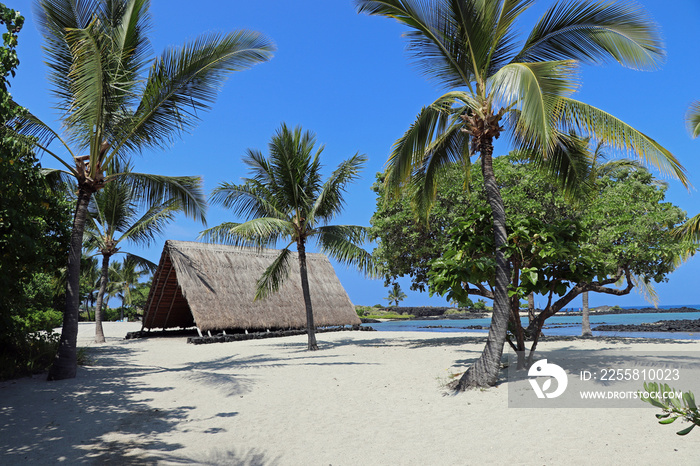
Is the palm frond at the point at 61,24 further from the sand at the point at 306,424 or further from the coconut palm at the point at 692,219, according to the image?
the coconut palm at the point at 692,219

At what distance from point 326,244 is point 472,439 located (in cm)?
897

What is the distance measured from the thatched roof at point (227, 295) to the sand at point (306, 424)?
24.6 ft

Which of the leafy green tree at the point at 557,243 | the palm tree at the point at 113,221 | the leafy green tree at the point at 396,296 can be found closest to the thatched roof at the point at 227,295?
the palm tree at the point at 113,221

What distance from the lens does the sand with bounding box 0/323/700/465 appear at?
4.11m

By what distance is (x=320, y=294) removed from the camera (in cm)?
1995

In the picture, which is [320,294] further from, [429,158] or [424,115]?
[424,115]

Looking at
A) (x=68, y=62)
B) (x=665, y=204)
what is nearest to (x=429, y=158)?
(x=68, y=62)

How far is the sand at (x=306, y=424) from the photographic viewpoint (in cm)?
411

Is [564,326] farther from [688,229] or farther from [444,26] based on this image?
[444,26]

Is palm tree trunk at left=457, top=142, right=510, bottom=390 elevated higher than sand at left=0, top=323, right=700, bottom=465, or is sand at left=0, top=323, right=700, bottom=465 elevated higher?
palm tree trunk at left=457, top=142, right=510, bottom=390

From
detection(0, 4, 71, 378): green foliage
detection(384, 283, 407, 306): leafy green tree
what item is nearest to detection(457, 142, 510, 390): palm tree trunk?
detection(0, 4, 71, 378): green foliage

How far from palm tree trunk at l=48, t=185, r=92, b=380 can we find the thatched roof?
716 centimetres

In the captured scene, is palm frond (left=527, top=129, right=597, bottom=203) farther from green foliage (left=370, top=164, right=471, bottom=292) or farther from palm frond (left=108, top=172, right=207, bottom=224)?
palm frond (left=108, top=172, right=207, bottom=224)

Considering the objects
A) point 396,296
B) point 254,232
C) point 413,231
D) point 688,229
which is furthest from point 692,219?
point 396,296
